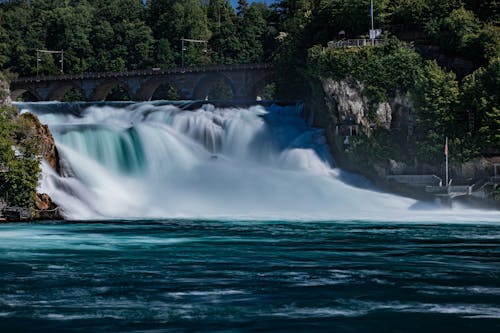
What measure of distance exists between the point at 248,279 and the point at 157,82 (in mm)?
91514

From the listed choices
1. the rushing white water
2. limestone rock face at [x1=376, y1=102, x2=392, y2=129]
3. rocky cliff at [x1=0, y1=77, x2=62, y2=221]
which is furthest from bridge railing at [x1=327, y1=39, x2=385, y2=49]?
rocky cliff at [x1=0, y1=77, x2=62, y2=221]

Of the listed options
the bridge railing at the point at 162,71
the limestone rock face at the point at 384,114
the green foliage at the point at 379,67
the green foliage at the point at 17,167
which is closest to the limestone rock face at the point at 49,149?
the green foliage at the point at 17,167

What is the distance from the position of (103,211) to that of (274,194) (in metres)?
13.6

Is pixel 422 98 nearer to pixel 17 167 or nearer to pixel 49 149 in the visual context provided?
pixel 49 149

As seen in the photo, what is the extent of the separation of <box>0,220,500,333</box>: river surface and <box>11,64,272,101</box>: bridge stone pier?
61.5 meters

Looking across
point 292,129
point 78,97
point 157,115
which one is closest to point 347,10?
point 292,129

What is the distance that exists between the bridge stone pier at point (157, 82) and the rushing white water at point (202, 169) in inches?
1223

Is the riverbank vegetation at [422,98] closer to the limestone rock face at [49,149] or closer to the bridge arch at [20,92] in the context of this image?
the limestone rock face at [49,149]

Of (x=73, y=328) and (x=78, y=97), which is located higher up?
(x=78, y=97)

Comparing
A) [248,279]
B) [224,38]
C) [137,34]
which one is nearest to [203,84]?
[137,34]

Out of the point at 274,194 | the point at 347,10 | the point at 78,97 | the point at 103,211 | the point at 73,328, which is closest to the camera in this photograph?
→ the point at 73,328

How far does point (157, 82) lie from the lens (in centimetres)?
12356

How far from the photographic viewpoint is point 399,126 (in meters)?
72.4

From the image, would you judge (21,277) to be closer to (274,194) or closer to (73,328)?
(73,328)
